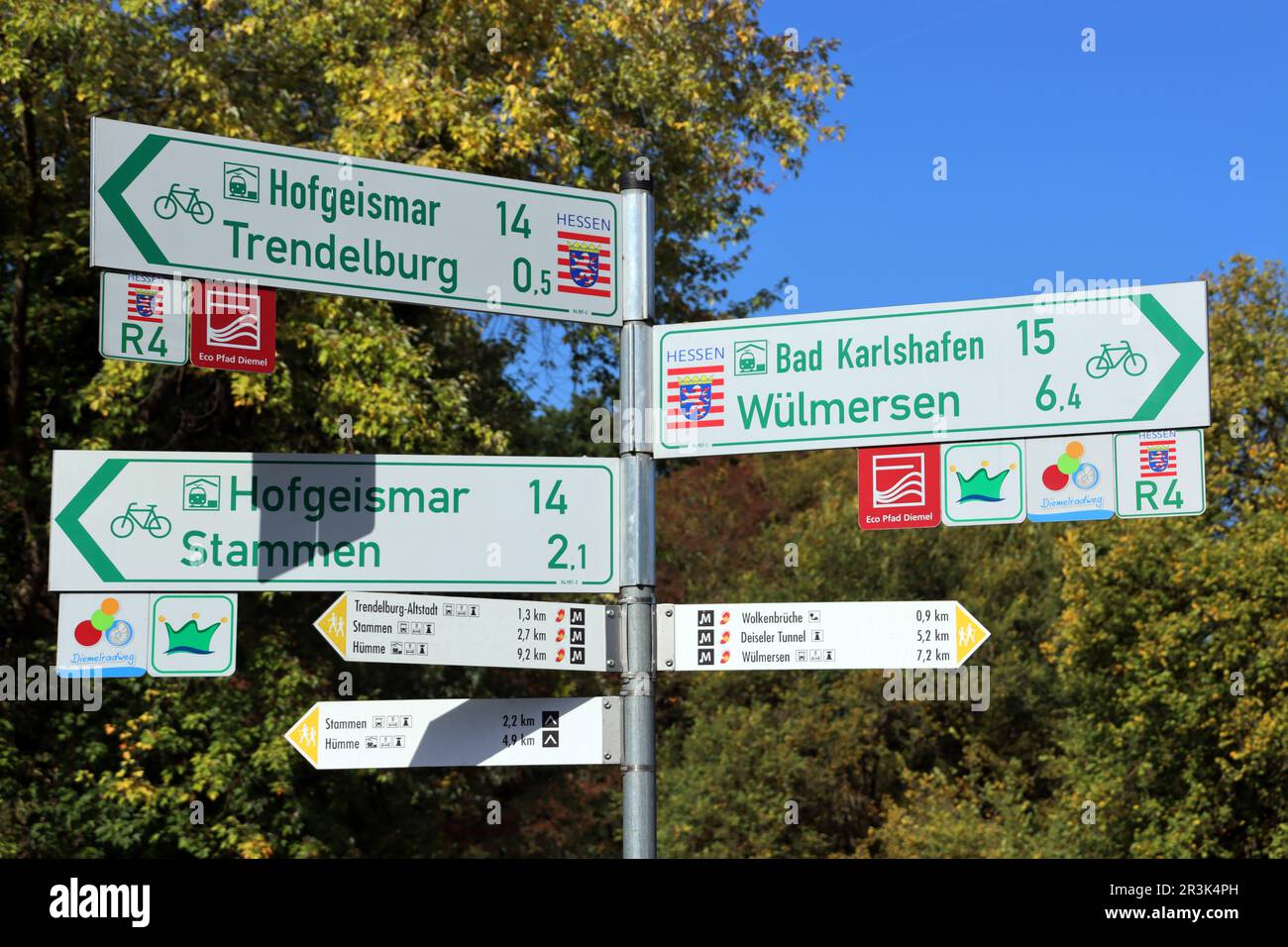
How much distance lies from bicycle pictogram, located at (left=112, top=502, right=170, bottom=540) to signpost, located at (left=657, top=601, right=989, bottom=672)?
1448 mm

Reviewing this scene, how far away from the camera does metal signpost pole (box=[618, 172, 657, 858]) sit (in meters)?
4.41

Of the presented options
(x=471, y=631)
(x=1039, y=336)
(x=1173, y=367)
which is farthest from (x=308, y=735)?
(x=1173, y=367)

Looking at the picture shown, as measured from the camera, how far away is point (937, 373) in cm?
460

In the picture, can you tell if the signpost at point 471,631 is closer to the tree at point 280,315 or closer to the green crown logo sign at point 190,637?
the green crown logo sign at point 190,637

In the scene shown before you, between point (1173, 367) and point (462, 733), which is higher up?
point (1173, 367)

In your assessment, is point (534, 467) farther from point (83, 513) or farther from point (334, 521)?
point (83, 513)

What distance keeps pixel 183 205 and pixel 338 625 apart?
125cm

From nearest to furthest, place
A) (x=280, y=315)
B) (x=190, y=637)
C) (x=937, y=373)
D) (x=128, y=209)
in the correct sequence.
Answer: (x=128, y=209)
(x=190, y=637)
(x=937, y=373)
(x=280, y=315)

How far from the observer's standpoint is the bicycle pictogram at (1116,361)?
14.6 feet

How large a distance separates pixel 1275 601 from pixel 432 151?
11.8 metres

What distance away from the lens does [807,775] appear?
84.9 ft

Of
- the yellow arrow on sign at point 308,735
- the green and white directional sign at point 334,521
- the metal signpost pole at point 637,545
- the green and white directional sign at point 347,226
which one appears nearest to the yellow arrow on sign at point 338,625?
the green and white directional sign at point 334,521

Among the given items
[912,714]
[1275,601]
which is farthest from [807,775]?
[1275,601]

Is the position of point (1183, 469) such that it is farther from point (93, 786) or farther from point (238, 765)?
point (93, 786)
